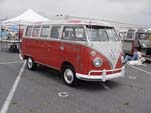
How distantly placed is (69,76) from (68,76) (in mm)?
58

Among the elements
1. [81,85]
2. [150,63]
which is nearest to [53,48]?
[81,85]

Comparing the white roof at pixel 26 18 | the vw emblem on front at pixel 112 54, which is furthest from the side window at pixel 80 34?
the white roof at pixel 26 18

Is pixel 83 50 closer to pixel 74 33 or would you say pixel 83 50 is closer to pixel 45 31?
pixel 74 33

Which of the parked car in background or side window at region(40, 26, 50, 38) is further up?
side window at region(40, 26, 50, 38)

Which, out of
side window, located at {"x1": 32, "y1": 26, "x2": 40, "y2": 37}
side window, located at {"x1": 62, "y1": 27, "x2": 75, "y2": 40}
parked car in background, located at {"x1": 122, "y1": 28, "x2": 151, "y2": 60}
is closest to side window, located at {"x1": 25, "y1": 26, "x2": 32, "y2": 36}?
side window, located at {"x1": 32, "y1": 26, "x2": 40, "y2": 37}

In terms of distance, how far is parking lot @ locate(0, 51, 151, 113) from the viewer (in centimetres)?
558

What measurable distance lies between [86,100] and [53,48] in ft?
8.93

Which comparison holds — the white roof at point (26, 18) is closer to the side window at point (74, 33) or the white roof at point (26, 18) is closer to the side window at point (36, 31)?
the side window at point (36, 31)

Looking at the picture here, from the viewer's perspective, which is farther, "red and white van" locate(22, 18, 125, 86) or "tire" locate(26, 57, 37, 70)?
"tire" locate(26, 57, 37, 70)

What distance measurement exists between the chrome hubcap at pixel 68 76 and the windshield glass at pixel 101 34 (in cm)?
134

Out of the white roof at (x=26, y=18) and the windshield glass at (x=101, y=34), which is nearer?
the windshield glass at (x=101, y=34)

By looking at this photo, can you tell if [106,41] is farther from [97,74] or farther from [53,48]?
[53,48]

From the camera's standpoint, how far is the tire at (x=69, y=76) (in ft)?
24.3

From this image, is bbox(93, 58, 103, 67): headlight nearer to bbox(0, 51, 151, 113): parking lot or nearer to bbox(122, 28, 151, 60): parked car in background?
bbox(0, 51, 151, 113): parking lot
